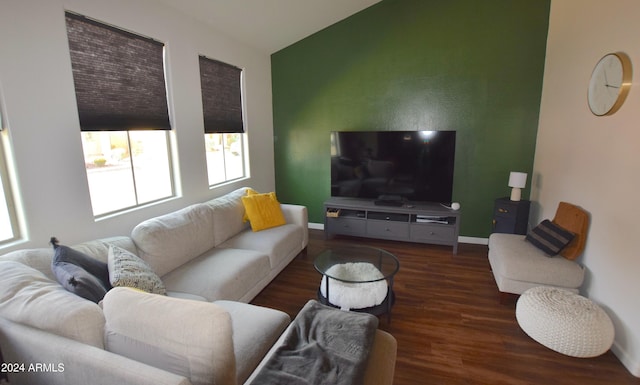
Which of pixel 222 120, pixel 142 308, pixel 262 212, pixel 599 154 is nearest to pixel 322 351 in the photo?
pixel 142 308

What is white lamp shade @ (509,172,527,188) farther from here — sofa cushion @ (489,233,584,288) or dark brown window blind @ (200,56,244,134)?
dark brown window blind @ (200,56,244,134)

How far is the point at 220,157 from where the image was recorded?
4094mm

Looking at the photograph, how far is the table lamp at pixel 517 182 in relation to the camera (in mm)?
3711

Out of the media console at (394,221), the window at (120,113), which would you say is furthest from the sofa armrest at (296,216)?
the window at (120,113)

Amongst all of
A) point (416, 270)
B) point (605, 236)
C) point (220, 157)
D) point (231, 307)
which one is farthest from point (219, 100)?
point (605, 236)

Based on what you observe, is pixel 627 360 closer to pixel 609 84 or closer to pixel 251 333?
pixel 609 84

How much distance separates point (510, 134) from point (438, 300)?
245 centimetres

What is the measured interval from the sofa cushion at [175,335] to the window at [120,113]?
1.71 metres

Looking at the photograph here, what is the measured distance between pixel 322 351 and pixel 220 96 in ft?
10.7

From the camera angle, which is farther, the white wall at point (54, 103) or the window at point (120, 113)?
the window at point (120, 113)

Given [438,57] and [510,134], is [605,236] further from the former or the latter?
[438,57]

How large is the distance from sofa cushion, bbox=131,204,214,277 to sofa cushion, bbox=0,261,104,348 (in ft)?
3.08

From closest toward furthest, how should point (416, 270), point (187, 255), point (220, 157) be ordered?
1. point (187, 255)
2. point (416, 270)
3. point (220, 157)

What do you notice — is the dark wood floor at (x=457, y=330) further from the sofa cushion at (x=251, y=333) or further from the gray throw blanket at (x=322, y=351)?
the sofa cushion at (x=251, y=333)
